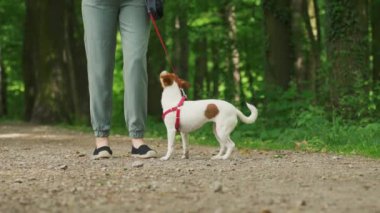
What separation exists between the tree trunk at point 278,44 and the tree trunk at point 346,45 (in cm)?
320

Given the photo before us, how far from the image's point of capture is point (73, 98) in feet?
67.8

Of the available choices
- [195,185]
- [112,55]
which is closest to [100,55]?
[112,55]

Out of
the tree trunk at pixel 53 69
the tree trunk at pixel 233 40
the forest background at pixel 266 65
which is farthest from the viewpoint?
the tree trunk at pixel 233 40

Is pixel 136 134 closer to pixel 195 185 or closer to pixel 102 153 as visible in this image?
pixel 102 153

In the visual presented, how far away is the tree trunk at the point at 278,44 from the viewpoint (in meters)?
15.9

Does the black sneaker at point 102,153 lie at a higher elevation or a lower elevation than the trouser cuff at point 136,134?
lower

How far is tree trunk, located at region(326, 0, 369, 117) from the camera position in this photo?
12516 millimetres

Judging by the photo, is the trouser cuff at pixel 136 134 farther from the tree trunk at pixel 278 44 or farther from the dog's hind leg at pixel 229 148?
the tree trunk at pixel 278 44

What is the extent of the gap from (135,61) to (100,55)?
1.38 ft

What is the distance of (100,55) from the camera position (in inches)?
295

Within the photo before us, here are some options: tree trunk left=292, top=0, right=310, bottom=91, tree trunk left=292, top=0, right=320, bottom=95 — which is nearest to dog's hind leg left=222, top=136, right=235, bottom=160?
tree trunk left=292, top=0, right=320, bottom=95

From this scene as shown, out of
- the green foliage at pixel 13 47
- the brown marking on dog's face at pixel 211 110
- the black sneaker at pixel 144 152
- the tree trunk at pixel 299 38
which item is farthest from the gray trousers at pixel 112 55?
the green foliage at pixel 13 47

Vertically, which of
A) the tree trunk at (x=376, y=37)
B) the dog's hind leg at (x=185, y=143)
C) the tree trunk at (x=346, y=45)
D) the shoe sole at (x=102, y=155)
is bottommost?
the shoe sole at (x=102, y=155)

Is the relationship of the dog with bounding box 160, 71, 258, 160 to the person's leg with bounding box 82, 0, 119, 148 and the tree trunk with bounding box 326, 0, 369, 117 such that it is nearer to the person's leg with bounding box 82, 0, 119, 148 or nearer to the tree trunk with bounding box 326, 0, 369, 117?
the person's leg with bounding box 82, 0, 119, 148
